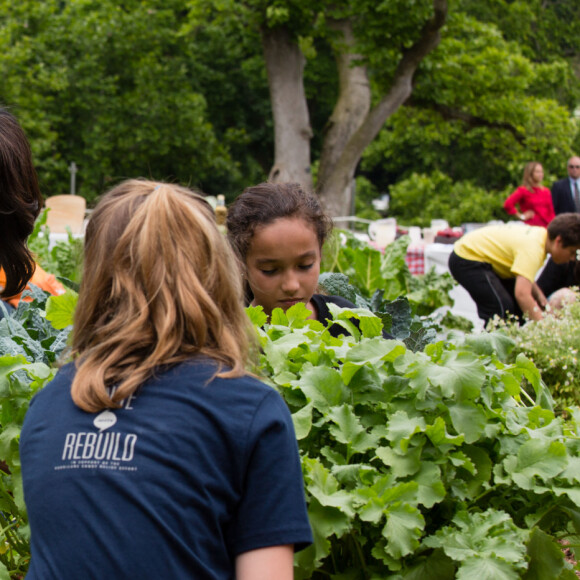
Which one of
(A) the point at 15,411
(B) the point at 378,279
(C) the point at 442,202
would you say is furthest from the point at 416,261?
(C) the point at 442,202

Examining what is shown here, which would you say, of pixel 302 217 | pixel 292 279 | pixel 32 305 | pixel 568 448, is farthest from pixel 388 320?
pixel 32 305

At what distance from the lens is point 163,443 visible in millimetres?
1277

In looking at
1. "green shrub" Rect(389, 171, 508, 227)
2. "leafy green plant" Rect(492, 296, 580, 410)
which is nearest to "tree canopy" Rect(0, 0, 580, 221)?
"green shrub" Rect(389, 171, 508, 227)

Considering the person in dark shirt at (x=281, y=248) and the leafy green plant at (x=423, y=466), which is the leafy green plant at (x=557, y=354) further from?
the leafy green plant at (x=423, y=466)

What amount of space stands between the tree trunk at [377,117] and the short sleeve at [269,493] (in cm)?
1494

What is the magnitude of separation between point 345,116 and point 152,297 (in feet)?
55.8

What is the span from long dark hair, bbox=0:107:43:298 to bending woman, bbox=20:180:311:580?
1446 mm

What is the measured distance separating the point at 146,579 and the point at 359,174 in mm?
36086

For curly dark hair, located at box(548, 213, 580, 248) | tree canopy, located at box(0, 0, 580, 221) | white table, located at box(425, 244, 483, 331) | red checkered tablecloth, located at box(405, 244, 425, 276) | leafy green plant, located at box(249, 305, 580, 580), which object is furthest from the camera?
tree canopy, located at box(0, 0, 580, 221)

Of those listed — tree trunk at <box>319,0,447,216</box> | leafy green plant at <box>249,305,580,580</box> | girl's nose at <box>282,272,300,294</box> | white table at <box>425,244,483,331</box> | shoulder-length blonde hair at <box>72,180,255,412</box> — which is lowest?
white table at <box>425,244,483,331</box>

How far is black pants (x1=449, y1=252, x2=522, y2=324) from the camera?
646 centimetres

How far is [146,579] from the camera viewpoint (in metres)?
1.26

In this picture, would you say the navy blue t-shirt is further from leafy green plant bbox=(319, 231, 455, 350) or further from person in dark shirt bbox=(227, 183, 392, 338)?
leafy green plant bbox=(319, 231, 455, 350)

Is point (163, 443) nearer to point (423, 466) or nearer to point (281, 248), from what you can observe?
point (423, 466)
